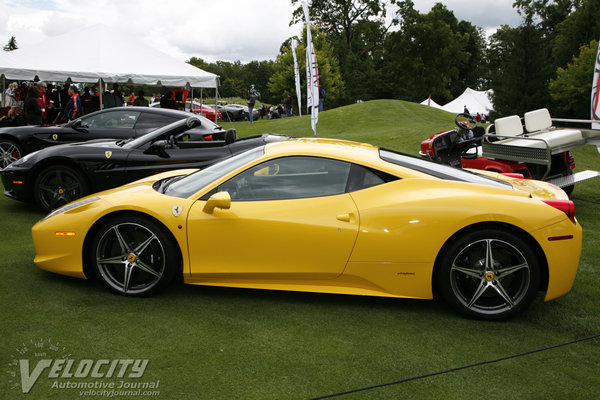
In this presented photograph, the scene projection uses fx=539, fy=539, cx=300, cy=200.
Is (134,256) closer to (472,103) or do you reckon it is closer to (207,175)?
(207,175)

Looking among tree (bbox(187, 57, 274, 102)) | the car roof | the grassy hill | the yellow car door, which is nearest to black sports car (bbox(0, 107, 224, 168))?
the car roof

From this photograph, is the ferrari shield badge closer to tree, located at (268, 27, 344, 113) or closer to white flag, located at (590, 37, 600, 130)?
white flag, located at (590, 37, 600, 130)

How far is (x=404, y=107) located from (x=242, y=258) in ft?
86.3

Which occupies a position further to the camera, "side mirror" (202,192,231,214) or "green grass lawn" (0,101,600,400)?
"side mirror" (202,192,231,214)

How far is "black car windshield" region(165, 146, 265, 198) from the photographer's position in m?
4.25

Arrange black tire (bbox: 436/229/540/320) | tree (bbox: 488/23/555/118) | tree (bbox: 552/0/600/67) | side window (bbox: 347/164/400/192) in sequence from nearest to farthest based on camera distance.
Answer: black tire (bbox: 436/229/540/320)
side window (bbox: 347/164/400/192)
tree (bbox: 488/23/555/118)
tree (bbox: 552/0/600/67)

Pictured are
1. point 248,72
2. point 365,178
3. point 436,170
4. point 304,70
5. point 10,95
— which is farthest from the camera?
point 248,72

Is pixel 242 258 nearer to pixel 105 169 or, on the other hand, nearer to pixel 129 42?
pixel 105 169

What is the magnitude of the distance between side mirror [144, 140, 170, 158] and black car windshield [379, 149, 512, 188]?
339 cm

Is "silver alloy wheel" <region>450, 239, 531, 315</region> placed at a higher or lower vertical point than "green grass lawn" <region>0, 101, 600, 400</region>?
higher

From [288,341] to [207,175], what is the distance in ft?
5.31

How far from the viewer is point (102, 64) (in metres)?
18.0

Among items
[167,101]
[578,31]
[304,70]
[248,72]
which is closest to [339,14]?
[304,70]

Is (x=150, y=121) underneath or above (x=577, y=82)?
underneath
